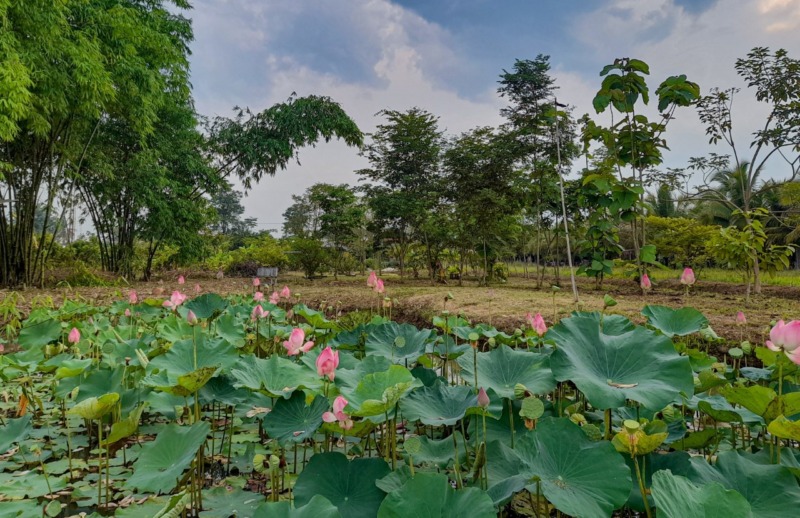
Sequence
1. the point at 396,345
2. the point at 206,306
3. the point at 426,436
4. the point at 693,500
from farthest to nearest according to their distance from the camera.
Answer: the point at 206,306 → the point at 396,345 → the point at 426,436 → the point at 693,500

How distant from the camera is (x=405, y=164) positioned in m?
10.5

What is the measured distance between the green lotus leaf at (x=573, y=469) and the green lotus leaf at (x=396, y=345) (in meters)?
0.64

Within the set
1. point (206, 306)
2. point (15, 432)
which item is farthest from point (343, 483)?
point (206, 306)

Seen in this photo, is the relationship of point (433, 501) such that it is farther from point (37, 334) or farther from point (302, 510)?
point (37, 334)

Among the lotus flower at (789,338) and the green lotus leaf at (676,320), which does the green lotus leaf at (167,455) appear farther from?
the green lotus leaf at (676,320)

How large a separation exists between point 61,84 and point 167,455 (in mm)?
5996

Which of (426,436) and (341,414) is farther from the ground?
(341,414)

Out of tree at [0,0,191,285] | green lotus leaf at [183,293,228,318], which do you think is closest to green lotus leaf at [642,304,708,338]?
green lotus leaf at [183,293,228,318]

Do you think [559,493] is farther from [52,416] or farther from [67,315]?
[67,315]

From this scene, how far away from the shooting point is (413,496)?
622mm

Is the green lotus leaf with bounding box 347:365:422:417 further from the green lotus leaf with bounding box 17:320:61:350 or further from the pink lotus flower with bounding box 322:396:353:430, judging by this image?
the green lotus leaf with bounding box 17:320:61:350

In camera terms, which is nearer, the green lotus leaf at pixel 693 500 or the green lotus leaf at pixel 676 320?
the green lotus leaf at pixel 693 500

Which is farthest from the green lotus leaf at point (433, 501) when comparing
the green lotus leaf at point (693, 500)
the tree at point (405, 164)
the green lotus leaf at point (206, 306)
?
the tree at point (405, 164)

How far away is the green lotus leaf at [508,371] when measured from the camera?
3.35 ft
